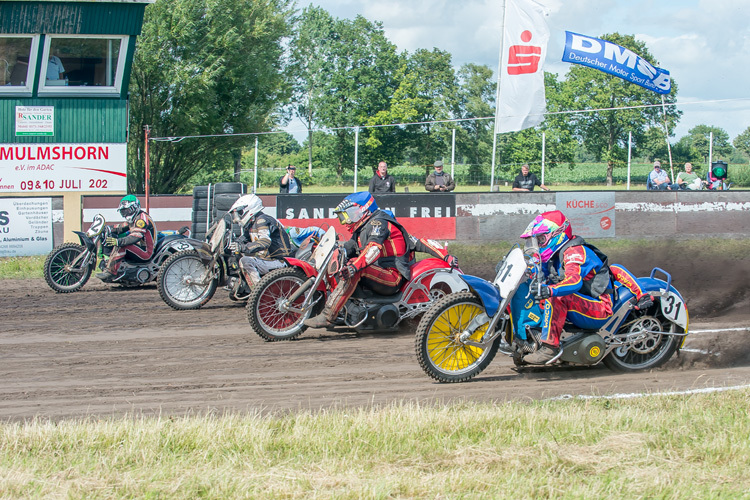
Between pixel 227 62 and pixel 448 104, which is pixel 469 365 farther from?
pixel 448 104

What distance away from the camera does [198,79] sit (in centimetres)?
2966

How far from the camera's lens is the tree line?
2998 cm

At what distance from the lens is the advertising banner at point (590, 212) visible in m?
17.8

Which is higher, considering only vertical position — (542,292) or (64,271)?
(542,292)

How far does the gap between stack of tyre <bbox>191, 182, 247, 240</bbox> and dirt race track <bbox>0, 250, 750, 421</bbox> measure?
180 inches

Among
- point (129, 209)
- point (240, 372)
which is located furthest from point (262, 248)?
point (129, 209)

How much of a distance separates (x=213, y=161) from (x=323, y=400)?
1083 inches

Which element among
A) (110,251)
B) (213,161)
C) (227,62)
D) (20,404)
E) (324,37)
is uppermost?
(324,37)

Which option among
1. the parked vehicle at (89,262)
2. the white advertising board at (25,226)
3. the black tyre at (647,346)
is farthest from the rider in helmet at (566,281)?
the white advertising board at (25,226)

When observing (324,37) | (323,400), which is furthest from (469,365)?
(324,37)

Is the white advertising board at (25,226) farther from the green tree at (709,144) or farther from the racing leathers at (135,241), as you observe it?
the green tree at (709,144)

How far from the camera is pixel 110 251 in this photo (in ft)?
41.8

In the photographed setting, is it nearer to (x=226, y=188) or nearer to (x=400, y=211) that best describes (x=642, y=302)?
(x=226, y=188)

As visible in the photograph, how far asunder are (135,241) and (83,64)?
951 centimetres
